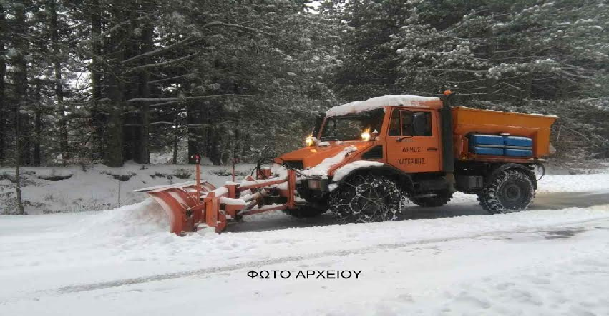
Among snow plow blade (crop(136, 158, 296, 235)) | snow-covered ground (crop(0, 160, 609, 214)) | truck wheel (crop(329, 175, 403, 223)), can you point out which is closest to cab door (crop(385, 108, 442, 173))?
truck wheel (crop(329, 175, 403, 223))

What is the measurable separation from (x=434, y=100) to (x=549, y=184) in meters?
9.92

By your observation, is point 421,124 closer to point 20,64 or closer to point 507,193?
point 507,193

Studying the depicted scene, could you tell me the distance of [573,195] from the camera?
40.9ft

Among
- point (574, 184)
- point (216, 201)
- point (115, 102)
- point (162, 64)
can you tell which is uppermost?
point (162, 64)

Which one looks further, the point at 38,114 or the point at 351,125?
the point at 38,114

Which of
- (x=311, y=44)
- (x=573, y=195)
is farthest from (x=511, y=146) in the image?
(x=311, y=44)

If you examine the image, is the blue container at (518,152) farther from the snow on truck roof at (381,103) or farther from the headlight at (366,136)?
the headlight at (366,136)

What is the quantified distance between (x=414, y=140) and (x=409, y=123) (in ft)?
1.10

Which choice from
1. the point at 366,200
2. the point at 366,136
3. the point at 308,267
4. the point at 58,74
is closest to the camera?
the point at 308,267

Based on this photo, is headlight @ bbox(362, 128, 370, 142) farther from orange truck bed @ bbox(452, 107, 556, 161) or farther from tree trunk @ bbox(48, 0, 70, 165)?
tree trunk @ bbox(48, 0, 70, 165)

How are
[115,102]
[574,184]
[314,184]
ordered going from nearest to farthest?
[314,184]
[115,102]
[574,184]

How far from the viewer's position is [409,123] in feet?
26.6

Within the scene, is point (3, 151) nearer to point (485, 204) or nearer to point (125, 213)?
point (125, 213)

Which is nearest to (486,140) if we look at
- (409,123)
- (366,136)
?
(409,123)
